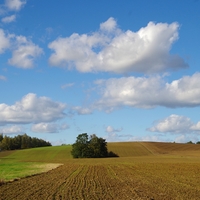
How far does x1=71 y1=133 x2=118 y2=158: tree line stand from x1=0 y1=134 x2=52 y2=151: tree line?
214ft

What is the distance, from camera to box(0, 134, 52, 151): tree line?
165375mm

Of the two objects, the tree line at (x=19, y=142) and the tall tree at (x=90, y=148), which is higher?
the tree line at (x=19, y=142)

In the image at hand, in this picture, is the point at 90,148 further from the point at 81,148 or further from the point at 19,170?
the point at 19,170

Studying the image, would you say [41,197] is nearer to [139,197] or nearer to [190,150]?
[139,197]

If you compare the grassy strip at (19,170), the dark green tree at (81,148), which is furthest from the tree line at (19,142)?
the grassy strip at (19,170)

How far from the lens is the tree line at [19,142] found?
16538 centimetres

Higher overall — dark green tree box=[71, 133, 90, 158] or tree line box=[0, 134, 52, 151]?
tree line box=[0, 134, 52, 151]

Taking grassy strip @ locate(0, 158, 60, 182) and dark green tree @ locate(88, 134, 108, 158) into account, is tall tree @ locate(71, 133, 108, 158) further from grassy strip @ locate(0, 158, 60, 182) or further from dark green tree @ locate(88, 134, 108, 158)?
grassy strip @ locate(0, 158, 60, 182)

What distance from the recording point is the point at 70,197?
17.7 meters

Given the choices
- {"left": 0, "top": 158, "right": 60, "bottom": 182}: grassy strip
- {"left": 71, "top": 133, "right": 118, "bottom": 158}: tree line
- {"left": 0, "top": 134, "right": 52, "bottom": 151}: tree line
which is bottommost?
{"left": 0, "top": 158, "right": 60, "bottom": 182}: grassy strip

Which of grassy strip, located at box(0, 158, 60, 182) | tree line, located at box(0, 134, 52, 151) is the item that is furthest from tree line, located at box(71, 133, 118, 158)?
tree line, located at box(0, 134, 52, 151)

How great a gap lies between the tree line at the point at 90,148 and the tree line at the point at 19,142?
6519 cm

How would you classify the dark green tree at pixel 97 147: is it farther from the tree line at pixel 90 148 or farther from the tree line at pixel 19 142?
the tree line at pixel 19 142

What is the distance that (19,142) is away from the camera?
174875mm
